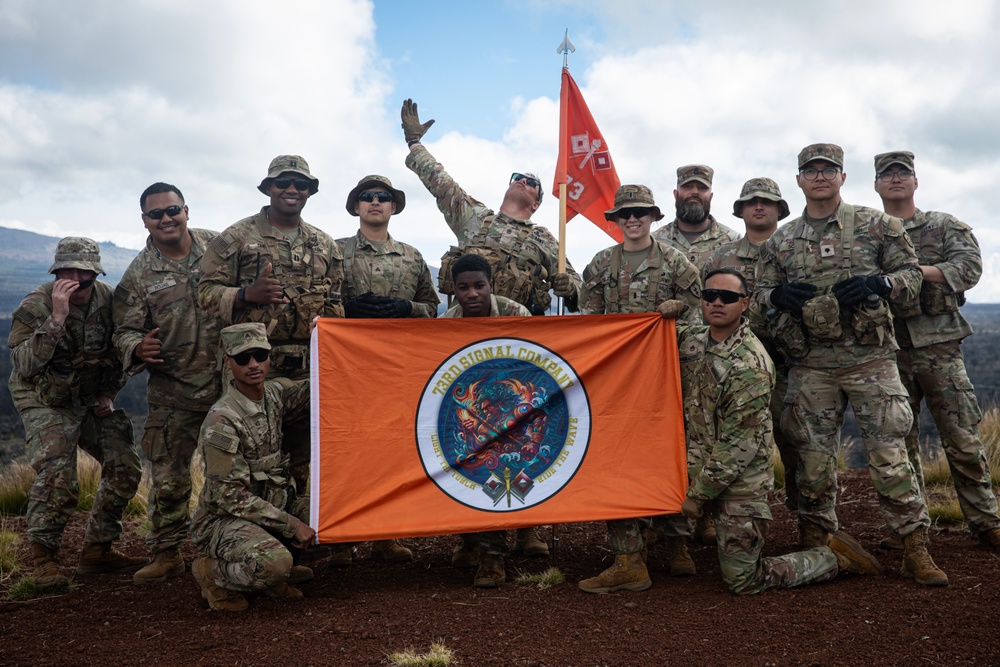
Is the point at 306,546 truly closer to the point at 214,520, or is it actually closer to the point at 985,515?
the point at 214,520

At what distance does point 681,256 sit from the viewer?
22.6 ft

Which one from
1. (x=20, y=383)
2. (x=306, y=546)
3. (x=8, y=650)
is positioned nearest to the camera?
(x=8, y=650)

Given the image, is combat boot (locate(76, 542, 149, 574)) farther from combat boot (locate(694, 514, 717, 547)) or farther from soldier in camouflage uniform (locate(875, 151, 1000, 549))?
soldier in camouflage uniform (locate(875, 151, 1000, 549))

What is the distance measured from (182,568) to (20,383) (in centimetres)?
197

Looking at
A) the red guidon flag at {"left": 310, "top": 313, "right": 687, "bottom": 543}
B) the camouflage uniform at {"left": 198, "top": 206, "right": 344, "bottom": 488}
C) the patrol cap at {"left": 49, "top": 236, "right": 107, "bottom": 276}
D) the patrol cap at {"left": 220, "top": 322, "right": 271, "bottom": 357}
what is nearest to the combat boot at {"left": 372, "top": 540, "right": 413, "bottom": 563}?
the camouflage uniform at {"left": 198, "top": 206, "right": 344, "bottom": 488}

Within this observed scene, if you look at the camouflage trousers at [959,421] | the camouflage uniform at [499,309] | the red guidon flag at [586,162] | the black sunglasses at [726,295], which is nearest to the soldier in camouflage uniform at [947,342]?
the camouflage trousers at [959,421]

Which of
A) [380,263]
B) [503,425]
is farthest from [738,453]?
[380,263]

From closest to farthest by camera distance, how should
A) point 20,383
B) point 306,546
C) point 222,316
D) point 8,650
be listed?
point 8,650
point 306,546
point 222,316
point 20,383

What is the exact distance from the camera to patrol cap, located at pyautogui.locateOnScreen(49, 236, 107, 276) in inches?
266

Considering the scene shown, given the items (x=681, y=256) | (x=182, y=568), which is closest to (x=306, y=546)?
(x=182, y=568)

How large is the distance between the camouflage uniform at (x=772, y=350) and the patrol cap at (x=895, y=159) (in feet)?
3.87

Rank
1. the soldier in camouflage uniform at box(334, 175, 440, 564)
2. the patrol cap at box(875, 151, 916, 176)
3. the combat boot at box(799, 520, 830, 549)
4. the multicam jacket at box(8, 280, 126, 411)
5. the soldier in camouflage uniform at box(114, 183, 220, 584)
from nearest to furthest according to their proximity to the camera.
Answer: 1. the combat boot at box(799, 520, 830, 549)
2. the multicam jacket at box(8, 280, 126, 411)
3. the soldier in camouflage uniform at box(114, 183, 220, 584)
4. the patrol cap at box(875, 151, 916, 176)
5. the soldier in camouflage uniform at box(334, 175, 440, 564)

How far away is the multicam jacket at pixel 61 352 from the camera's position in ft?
21.7

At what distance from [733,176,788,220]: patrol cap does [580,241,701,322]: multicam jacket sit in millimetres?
989
